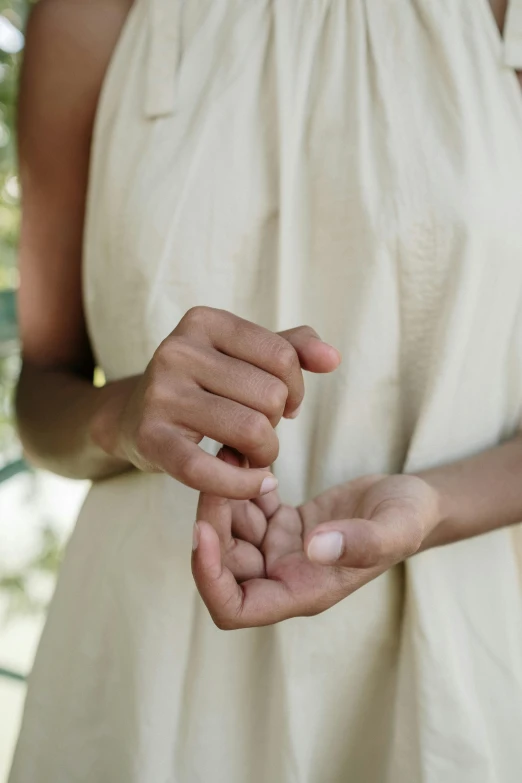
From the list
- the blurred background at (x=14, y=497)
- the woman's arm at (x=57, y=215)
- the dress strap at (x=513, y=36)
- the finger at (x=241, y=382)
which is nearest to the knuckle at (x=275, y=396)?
the finger at (x=241, y=382)

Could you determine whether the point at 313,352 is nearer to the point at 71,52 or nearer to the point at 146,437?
the point at 146,437

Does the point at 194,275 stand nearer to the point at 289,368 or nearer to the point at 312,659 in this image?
the point at 289,368

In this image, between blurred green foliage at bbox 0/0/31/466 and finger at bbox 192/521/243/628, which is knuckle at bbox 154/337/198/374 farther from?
blurred green foliage at bbox 0/0/31/466

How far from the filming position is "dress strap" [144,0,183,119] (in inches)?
26.2

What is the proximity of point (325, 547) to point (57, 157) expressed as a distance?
1.87ft

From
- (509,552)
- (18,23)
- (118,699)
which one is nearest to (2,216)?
(18,23)

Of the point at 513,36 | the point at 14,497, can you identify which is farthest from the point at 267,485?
the point at 14,497

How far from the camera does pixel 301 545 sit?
561mm

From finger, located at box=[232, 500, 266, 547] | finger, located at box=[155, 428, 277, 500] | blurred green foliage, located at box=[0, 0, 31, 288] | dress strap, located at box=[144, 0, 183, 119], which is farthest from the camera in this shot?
blurred green foliage, located at box=[0, 0, 31, 288]

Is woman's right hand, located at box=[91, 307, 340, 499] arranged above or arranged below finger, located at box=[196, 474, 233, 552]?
above

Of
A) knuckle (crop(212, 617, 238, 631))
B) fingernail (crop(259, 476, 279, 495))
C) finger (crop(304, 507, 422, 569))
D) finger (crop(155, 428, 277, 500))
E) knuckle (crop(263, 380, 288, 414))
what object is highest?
knuckle (crop(263, 380, 288, 414))

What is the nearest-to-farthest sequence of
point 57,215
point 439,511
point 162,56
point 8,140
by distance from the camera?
1. point 439,511
2. point 162,56
3. point 57,215
4. point 8,140

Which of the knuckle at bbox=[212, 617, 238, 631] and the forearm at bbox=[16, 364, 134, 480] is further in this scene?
the forearm at bbox=[16, 364, 134, 480]

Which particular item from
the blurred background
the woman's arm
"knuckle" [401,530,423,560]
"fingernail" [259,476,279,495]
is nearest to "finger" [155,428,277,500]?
"fingernail" [259,476,279,495]
